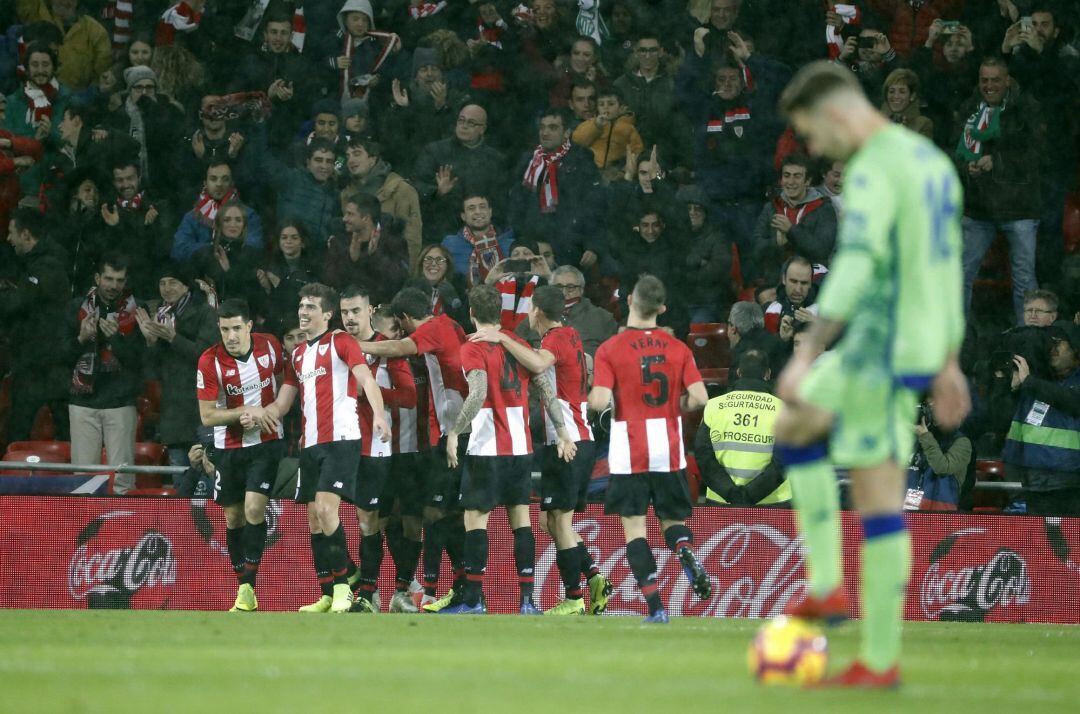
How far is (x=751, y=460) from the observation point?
12.9 metres

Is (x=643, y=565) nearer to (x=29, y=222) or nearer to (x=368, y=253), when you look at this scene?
(x=368, y=253)

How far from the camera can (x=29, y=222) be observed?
631 inches

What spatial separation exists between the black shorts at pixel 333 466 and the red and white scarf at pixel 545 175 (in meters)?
4.60

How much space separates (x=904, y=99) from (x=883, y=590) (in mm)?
10807

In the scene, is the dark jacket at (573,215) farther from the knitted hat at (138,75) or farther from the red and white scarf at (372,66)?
the knitted hat at (138,75)

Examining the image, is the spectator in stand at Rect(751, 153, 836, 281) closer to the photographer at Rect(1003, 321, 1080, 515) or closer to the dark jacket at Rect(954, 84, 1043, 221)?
the dark jacket at Rect(954, 84, 1043, 221)

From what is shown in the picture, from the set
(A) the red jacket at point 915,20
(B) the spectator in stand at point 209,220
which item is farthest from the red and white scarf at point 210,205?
(A) the red jacket at point 915,20

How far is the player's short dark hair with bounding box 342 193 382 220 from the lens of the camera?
1535 cm

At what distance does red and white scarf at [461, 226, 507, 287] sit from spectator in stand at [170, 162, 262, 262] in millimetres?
2167

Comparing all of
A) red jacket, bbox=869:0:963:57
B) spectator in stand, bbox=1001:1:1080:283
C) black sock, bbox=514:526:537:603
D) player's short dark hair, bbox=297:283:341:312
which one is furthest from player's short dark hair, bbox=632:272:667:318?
red jacket, bbox=869:0:963:57

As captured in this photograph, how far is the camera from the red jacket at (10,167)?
16.5 m

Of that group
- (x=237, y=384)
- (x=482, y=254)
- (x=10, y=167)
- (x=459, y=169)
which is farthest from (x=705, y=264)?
(x=10, y=167)

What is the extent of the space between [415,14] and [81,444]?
247 inches

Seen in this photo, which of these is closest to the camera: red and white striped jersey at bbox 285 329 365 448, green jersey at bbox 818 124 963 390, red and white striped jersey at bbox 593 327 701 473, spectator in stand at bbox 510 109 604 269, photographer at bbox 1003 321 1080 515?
green jersey at bbox 818 124 963 390
